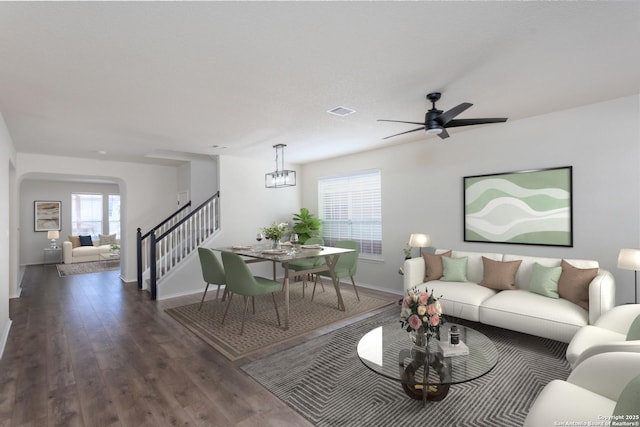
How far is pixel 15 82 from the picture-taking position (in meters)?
2.70

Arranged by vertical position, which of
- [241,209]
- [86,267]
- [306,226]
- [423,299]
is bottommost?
[86,267]

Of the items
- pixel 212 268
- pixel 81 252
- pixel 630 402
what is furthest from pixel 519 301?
pixel 81 252

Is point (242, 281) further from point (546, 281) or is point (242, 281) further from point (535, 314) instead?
point (546, 281)

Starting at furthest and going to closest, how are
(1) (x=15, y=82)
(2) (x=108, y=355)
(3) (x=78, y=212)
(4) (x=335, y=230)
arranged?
(3) (x=78, y=212) → (4) (x=335, y=230) → (2) (x=108, y=355) → (1) (x=15, y=82)

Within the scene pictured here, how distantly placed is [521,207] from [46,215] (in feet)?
39.8

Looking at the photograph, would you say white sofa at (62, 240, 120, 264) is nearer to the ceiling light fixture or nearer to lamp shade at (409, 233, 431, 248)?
the ceiling light fixture

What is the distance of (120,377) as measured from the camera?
276cm

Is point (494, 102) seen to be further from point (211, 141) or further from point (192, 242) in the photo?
point (192, 242)

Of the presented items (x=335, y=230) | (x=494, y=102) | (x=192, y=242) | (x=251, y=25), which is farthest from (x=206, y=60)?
(x=335, y=230)

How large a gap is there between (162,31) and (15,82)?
1.69 meters

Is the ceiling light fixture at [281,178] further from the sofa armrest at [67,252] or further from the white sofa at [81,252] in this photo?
the sofa armrest at [67,252]

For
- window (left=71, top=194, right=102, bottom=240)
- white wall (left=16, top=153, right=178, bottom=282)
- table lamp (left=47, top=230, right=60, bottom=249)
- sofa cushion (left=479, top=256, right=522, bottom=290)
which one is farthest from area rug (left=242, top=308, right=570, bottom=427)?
window (left=71, top=194, right=102, bottom=240)

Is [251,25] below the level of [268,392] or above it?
above

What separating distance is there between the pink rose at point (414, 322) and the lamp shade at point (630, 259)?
86.2 inches
